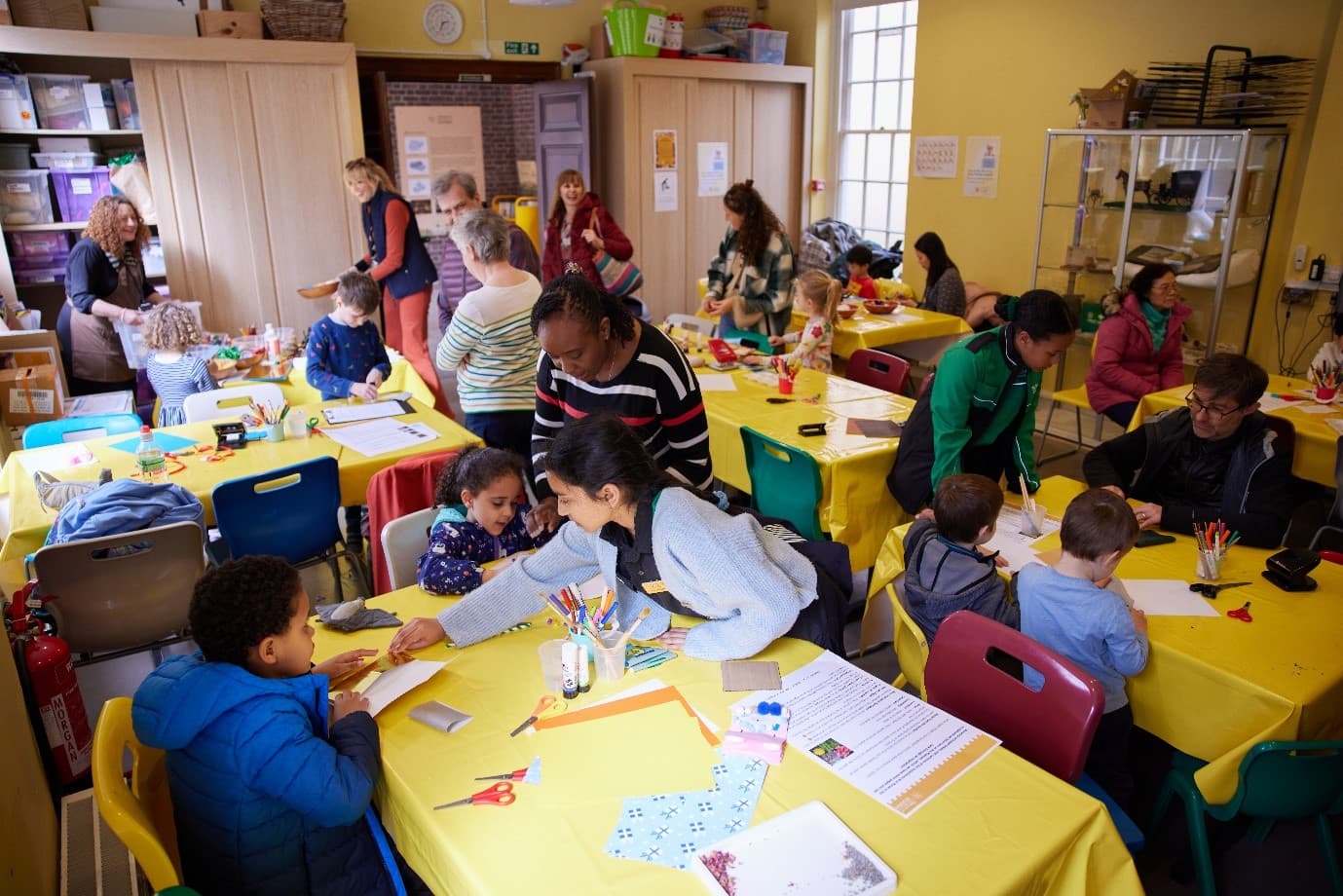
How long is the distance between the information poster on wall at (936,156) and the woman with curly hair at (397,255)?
167 inches

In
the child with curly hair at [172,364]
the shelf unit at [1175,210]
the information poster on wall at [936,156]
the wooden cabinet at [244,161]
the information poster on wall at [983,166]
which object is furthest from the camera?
the information poster on wall at [936,156]

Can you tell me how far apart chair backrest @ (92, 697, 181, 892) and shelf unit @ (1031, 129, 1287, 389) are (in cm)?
602

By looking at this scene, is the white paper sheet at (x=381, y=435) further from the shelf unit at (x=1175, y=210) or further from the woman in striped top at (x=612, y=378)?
the shelf unit at (x=1175, y=210)

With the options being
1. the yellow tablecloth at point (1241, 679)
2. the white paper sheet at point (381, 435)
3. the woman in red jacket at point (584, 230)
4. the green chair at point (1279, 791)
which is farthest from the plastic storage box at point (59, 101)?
the green chair at point (1279, 791)

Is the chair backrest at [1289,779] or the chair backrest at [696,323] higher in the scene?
the chair backrest at [696,323]

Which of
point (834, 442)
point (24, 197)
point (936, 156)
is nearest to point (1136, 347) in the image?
point (834, 442)

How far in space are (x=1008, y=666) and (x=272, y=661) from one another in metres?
1.66

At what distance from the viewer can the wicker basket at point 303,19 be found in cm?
625

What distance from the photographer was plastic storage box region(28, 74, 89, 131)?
5.74 m

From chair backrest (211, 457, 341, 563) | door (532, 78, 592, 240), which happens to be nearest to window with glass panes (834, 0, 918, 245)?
door (532, 78, 592, 240)

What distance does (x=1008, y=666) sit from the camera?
2.23 meters

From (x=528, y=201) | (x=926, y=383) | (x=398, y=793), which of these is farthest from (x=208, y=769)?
(x=528, y=201)

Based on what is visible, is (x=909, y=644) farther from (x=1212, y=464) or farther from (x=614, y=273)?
(x=614, y=273)

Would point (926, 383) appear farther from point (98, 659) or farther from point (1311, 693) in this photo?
point (98, 659)
